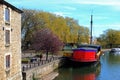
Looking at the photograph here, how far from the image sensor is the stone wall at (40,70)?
3450 cm

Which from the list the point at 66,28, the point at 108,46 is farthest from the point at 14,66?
the point at 108,46

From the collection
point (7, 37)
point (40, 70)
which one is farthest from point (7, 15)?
point (40, 70)

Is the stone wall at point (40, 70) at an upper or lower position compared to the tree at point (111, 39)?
lower

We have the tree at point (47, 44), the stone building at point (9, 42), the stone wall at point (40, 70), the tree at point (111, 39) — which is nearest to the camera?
the stone building at point (9, 42)

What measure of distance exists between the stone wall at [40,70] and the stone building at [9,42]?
125cm

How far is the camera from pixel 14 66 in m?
31.5

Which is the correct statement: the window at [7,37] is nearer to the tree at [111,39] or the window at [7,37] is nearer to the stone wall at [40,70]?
the stone wall at [40,70]

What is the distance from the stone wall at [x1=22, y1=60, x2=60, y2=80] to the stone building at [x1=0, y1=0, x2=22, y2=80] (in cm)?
125

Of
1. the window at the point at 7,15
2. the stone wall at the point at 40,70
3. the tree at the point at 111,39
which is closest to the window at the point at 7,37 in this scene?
the window at the point at 7,15

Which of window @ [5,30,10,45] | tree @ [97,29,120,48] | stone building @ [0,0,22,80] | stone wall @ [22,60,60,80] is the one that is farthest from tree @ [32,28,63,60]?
tree @ [97,29,120,48]

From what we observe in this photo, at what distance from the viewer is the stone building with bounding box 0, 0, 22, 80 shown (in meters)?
27.3

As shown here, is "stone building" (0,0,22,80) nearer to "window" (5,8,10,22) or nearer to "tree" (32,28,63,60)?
"window" (5,8,10,22)

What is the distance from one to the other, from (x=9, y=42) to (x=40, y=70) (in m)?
12.4

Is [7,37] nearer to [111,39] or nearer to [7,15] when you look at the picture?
[7,15]
